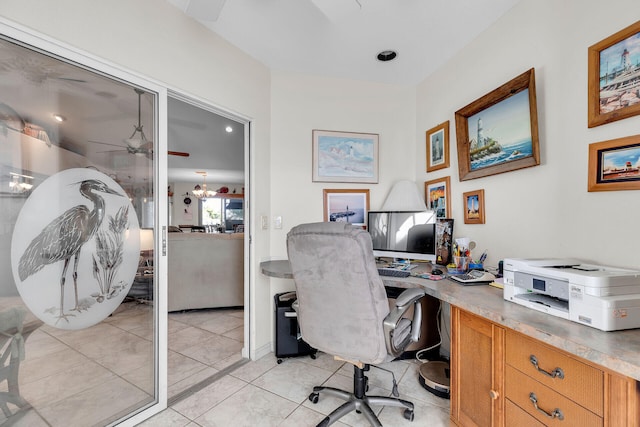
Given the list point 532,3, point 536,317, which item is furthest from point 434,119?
point 536,317

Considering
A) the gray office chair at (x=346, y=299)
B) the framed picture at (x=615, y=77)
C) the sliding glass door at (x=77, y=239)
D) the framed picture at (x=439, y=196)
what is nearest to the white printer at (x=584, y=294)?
the gray office chair at (x=346, y=299)

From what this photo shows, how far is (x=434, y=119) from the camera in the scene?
264 centimetres

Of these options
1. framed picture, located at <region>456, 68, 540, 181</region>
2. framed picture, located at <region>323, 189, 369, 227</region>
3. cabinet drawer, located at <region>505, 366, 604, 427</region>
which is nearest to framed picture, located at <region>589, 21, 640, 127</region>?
framed picture, located at <region>456, 68, 540, 181</region>

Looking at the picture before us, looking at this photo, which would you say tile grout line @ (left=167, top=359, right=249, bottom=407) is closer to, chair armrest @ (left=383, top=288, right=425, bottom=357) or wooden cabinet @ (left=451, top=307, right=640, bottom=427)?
chair armrest @ (left=383, top=288, right=425, bottom=357)

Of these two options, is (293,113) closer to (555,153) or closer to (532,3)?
(532,3)

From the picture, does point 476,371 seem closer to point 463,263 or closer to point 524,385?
point 524,385

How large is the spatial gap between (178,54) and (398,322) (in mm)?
2146

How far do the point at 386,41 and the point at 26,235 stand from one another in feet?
8.23

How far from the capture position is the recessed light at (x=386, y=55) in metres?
2.37

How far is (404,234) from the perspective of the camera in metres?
2.37

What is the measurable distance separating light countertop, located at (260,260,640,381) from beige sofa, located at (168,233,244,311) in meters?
2.69

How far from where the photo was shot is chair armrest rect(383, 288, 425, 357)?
4.68 ft

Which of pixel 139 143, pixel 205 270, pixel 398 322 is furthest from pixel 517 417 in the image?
pixel 205 270

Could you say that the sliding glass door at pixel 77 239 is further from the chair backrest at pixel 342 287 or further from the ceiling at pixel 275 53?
the chair backrest at pixel 342 287
